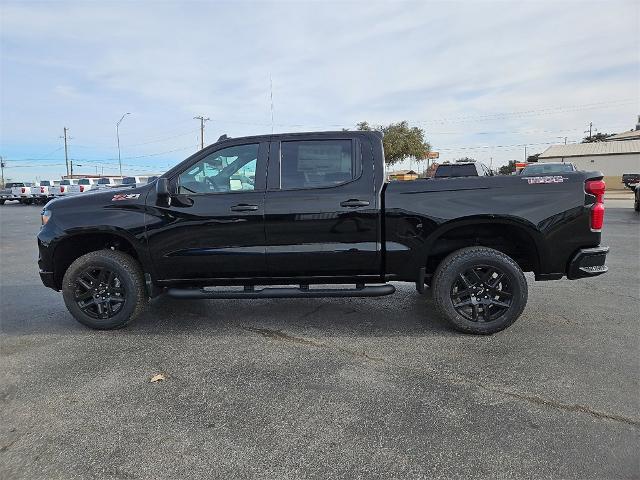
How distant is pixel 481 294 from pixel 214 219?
102 inches

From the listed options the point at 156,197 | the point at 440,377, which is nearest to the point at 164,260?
the point at 156,197

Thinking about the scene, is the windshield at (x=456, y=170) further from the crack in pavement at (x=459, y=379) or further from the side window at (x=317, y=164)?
the crack in pavement at (x=459, y=379)

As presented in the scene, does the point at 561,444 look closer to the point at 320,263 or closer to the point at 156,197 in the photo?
the point at 320,263

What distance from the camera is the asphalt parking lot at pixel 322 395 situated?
8.18ft

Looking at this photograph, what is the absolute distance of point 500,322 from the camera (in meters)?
4.21

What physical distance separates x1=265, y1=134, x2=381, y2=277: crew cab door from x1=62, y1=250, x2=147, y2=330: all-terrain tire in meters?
1.34

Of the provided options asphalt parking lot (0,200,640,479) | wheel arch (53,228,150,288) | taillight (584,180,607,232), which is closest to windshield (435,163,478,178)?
asphalt parking lot (0,200,640,479)

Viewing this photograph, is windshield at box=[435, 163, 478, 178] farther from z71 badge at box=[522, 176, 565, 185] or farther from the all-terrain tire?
the all-terrain tire

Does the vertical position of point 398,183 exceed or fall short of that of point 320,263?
it exceeds it

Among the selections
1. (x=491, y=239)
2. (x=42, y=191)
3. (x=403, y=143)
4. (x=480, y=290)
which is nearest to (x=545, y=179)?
(x=491, y=239)

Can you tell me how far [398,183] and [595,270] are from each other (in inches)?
77.5

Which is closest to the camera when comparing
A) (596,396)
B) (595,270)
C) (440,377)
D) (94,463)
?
(94,463)

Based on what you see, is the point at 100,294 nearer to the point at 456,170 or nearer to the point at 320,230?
the point at 320,230

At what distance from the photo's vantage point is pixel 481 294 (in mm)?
4270
